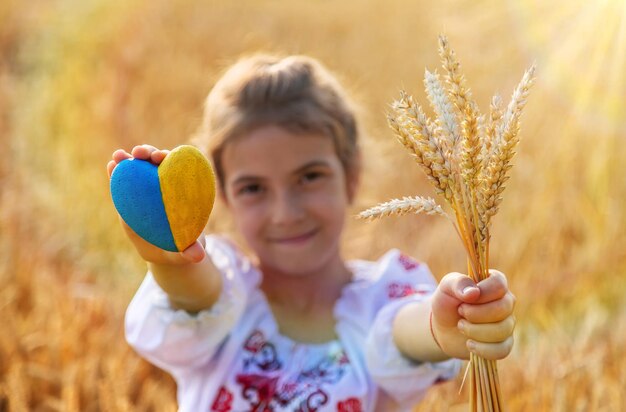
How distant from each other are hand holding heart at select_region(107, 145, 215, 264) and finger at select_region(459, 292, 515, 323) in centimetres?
48

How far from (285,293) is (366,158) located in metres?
0.74

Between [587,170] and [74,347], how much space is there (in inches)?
101

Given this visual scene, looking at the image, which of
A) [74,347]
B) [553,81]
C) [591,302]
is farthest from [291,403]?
[553,81]

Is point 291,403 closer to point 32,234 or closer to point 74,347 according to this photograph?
point 74,347

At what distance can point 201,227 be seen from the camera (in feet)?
4.64

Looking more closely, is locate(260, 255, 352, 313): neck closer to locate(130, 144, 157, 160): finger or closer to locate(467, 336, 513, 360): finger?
locate(130, 144, 157, 160): finger

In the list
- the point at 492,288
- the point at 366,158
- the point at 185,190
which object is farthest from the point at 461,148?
the point at 366,158

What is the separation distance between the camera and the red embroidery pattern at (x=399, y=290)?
7.08ft

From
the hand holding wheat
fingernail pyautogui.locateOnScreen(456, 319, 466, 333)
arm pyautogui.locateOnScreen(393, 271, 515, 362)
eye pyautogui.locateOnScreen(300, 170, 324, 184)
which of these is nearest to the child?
eye pyautogui.locateOnScreen(300, 170, 324, 184)

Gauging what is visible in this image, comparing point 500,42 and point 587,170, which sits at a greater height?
point 500,42

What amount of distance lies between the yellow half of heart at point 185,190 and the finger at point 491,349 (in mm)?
508

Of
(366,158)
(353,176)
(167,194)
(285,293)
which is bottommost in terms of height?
(167,194)

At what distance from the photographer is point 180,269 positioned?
1.65 meters

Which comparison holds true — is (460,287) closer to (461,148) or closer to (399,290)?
(461,148)
